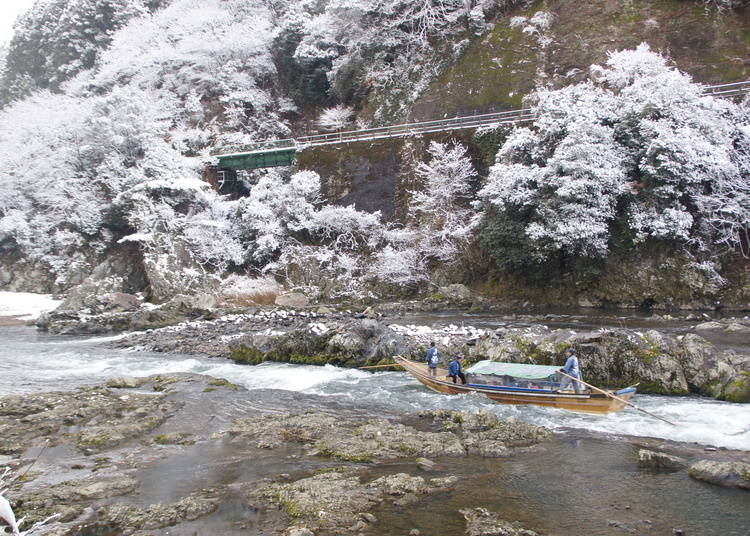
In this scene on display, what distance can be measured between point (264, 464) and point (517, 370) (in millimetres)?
6962

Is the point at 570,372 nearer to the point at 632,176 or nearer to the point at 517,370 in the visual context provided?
the point at 517,370

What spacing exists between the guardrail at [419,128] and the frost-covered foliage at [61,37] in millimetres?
30614

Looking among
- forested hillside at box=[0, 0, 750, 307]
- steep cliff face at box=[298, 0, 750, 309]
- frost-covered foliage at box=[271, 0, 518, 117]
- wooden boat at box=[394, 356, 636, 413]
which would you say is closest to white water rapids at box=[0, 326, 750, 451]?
wooden boat at box=[394, 356, 636, 413]

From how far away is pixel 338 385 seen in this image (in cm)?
1479

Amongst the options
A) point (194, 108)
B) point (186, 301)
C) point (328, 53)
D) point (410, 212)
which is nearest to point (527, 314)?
point (410, 212)

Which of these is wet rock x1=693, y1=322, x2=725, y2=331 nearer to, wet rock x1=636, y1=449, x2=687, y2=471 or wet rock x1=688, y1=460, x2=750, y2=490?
wet rock x1=636, y1=449, x2=687, y2=471

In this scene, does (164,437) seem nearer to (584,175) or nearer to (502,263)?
(502,263)

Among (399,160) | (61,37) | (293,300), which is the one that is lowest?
(293,300)

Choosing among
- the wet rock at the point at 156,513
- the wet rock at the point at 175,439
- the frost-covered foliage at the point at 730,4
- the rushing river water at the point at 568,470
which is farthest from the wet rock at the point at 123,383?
the frost-covered foliage at the point at 730,4

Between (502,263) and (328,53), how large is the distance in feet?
85.1

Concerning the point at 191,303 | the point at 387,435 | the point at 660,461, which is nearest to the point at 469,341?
the point at 387,435

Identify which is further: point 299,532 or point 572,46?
point 572,46

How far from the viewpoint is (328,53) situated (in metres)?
39.7

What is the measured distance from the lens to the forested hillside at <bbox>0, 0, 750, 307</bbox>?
69.6 ft
